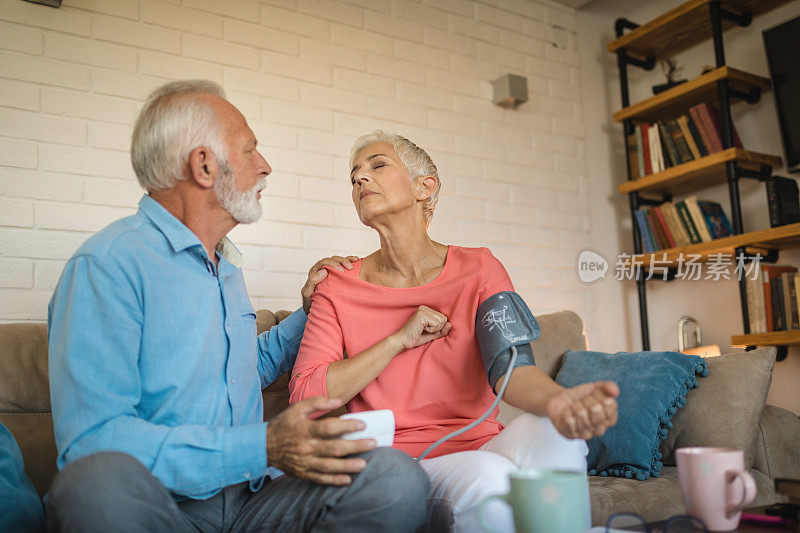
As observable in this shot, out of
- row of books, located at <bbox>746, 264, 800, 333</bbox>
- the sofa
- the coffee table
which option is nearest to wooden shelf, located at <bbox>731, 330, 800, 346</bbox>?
row of books, located at <bbox>746, 264, 800, 333</bbox>

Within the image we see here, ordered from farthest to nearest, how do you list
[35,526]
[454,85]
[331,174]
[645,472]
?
[454,85], [331,174], [645,472], [35,526]

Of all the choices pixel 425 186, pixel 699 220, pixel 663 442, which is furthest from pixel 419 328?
pixel 699 220

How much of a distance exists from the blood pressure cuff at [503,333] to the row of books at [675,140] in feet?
→ 7.36

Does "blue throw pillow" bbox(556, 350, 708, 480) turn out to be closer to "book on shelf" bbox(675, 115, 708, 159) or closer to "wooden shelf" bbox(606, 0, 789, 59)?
"book on shelf" bbox(675, 115, 708, 159)

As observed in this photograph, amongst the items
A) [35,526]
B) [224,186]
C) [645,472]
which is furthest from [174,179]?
[645,472]

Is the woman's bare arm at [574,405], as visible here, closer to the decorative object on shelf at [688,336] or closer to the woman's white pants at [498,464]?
the woman's white pants at [498,464]

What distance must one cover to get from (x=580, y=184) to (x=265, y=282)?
75.7 inches

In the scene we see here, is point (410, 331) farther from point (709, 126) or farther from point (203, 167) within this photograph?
point (709, 126)

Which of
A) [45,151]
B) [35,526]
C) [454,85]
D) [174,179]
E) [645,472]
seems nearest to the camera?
[35,526]

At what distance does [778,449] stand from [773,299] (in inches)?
57.6

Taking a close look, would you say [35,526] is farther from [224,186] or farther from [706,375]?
[706,375]

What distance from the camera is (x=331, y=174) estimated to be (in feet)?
9.18

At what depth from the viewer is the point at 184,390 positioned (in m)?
1.20

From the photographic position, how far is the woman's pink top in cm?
155
